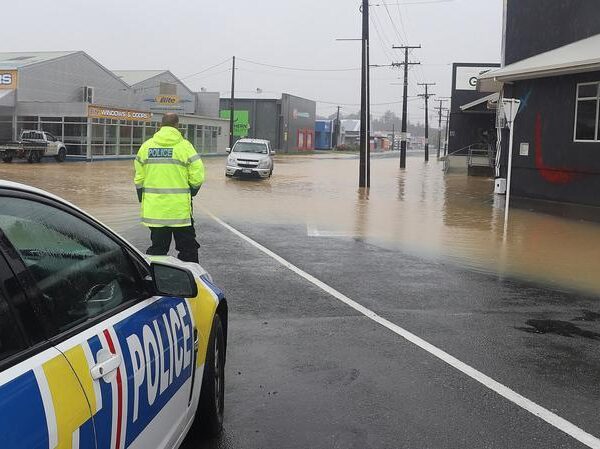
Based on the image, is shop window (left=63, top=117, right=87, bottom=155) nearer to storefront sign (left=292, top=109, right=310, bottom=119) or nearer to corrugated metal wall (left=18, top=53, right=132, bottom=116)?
corrugated metal wall (left=18, top=53, right=132, bottom=116)

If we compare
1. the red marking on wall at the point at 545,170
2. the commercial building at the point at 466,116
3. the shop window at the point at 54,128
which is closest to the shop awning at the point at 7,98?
the shop window at the point at 54,128

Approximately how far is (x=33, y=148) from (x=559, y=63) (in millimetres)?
28325

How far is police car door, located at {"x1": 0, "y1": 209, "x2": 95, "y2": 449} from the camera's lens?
1739 millimetres

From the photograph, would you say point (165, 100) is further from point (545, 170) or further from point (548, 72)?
point (548, 72)

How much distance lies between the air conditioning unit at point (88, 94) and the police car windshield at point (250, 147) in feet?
85.5

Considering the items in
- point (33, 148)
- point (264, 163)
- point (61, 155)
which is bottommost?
point (264, 163)

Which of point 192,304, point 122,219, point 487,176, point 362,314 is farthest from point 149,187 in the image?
point 487,176

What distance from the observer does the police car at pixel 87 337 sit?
188cm

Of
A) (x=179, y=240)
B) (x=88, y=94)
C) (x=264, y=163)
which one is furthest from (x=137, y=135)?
(x=179, y=240)

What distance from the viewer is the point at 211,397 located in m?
3.64

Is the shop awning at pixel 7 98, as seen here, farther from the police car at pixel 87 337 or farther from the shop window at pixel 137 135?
the police car at pixel 87 337

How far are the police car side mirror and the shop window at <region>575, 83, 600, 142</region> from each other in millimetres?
15942

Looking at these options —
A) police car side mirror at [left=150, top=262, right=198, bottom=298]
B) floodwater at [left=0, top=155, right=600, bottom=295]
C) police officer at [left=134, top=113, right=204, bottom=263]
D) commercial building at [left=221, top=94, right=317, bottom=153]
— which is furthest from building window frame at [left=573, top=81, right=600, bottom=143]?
commercial building at [left=221, top=94, right=317, bottom=153]

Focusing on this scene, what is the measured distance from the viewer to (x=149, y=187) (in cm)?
687
